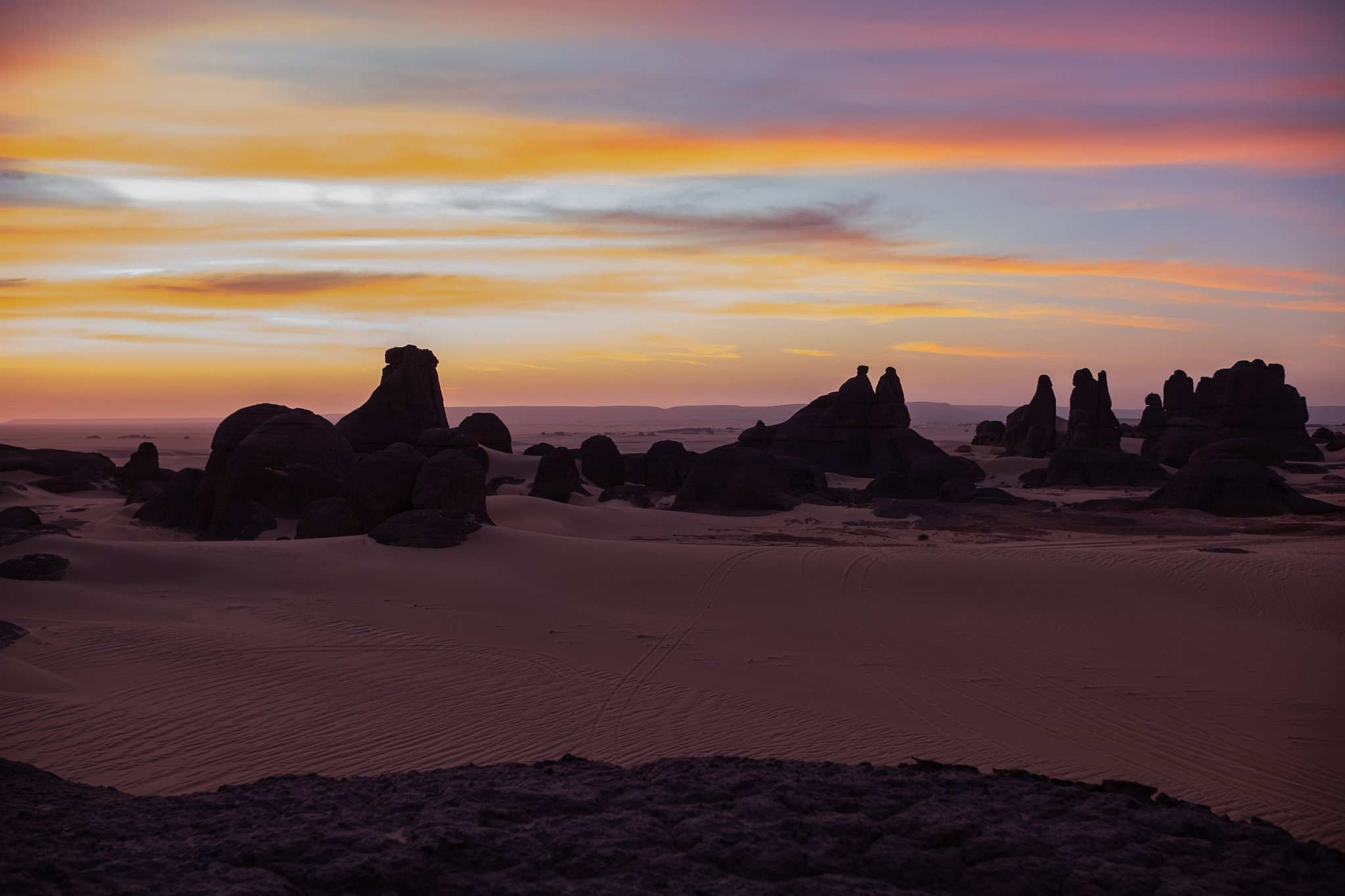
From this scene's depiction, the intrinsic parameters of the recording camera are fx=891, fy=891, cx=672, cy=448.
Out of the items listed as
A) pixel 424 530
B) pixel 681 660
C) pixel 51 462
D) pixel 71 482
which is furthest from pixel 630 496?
pixel 51 462

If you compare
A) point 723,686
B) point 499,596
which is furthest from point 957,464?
point 723,686

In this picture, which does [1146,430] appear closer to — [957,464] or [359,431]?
[957,464]

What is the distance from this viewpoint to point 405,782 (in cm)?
562

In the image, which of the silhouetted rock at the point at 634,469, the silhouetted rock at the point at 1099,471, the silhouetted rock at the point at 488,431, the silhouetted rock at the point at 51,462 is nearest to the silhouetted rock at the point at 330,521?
the silhouetted rock at the point at 634,469

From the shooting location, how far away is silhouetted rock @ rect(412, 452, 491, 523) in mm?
23484

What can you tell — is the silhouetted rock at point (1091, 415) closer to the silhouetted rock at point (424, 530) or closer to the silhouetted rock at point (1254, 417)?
the silhouetted rock at point (1254, 417)

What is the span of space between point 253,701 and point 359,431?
35464mm

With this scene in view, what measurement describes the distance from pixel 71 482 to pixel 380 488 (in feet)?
80.2

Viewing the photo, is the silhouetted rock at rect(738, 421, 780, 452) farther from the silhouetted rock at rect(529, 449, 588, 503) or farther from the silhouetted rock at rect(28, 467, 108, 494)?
the silhouetted rock at rect(28, 467, 108, 494)

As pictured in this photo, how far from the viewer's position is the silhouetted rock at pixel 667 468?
42.9 metres

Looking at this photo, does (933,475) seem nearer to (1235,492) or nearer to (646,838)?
(1235,492)

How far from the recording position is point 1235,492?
3278cm

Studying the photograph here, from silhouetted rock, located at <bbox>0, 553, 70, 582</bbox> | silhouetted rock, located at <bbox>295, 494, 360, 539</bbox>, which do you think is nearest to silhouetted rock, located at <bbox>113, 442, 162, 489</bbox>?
silhouetted rock, located at <bbox>295, 494, 360, 539</bbox>

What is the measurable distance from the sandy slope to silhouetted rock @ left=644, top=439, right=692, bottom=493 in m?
20.9
